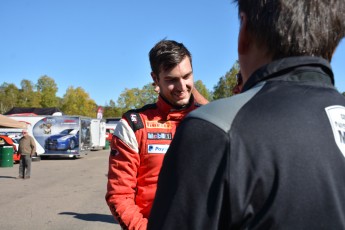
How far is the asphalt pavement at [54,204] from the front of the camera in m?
7.88

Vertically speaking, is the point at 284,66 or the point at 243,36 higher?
the point at 243,36

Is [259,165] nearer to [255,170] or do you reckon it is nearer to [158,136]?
[255,170]

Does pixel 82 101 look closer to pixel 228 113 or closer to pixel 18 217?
pixel 18 217

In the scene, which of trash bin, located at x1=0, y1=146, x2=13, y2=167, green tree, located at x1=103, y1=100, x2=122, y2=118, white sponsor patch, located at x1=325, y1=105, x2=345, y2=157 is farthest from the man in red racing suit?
green tree, located at x1=103, y1=100, x2=122, y2=118

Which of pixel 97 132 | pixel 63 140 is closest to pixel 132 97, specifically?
pixel 97 132

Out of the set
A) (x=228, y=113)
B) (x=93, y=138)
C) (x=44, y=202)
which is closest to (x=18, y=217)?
(x=44, y=202)

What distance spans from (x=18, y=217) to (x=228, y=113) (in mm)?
8463

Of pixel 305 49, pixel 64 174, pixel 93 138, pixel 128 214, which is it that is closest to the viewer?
pixel 305 49

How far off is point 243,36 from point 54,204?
9.67 metres

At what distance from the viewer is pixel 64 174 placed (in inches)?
674

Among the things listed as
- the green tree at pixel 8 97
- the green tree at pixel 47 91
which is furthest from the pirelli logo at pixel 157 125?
the green tree at pixel 8 97

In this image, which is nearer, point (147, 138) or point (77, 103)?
point (147, 138)

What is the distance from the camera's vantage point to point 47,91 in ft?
231

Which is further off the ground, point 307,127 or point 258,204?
point 307,127
